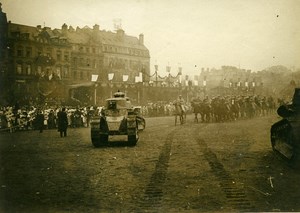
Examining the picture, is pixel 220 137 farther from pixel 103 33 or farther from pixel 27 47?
pixel 27 47

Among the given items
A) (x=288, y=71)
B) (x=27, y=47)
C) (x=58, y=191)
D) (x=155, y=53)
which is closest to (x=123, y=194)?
(x=58, y=191)

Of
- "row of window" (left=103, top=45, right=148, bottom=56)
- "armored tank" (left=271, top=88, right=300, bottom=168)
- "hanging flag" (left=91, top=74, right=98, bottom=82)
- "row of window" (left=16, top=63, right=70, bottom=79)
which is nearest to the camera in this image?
"armored tank" (left=271, top=88, right=300, bottom=168)

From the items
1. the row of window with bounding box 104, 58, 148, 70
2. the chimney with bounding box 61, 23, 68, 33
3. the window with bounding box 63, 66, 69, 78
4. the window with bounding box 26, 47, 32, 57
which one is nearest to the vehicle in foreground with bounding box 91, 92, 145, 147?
the row of window with bounding box 104, 58, 148, 70

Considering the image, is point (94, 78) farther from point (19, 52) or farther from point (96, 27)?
point (19, 52)

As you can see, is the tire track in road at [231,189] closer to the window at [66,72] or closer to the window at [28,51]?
the window at [66,72]

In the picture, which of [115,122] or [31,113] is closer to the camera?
[115,122]

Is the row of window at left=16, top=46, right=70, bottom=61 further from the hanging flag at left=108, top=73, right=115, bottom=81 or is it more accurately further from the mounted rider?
the mounted rider

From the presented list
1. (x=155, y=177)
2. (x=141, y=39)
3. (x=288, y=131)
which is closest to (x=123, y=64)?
(x=141, y=39)
